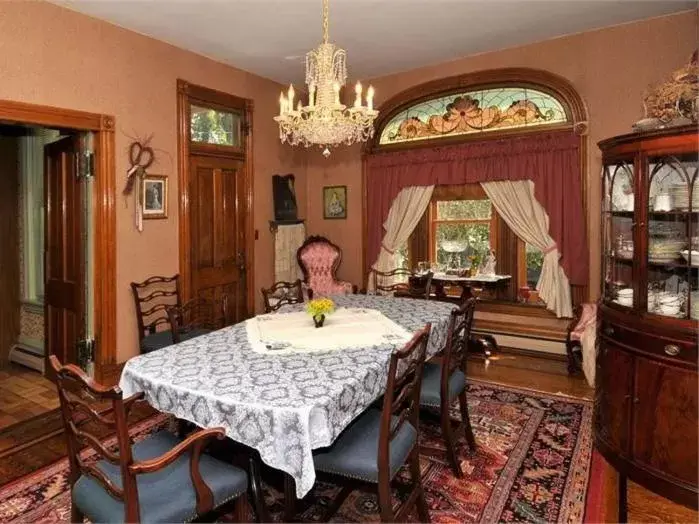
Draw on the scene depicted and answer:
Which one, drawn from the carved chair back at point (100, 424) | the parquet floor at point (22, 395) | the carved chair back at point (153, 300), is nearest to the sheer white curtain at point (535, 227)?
the carved chair back at point (153, 300)

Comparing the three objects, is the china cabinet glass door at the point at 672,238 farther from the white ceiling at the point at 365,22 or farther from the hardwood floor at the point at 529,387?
the white ceiling at the point at 365,22

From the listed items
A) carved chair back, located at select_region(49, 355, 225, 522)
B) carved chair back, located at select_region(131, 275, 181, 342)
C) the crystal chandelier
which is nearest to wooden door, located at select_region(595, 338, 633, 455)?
the crystal chandelier

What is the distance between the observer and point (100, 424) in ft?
5.29

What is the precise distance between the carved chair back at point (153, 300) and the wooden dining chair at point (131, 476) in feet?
7.71

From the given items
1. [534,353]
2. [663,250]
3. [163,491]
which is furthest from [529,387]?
[163,491]

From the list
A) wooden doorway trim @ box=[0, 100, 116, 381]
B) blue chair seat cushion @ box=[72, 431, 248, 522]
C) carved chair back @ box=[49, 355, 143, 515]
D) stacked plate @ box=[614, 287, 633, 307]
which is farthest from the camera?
wooden doorway trim @ box=[0, 100, 116, 381]

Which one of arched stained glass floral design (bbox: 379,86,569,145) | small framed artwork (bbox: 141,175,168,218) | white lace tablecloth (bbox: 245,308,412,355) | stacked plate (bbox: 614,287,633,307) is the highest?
arched stained glass floral design (bbox: 379,86,569,145)

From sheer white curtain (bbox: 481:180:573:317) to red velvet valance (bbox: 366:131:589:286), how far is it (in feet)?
0.21

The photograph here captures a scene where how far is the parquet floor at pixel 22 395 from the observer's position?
3.58m

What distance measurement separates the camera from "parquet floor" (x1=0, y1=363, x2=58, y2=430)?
3.58m

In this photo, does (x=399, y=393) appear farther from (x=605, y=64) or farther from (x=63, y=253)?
(x=605, y=64)

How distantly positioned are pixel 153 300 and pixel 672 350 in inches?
156

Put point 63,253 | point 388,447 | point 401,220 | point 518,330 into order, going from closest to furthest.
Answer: point 388,447 < point 63,253 < point 518,330 < point 401,220

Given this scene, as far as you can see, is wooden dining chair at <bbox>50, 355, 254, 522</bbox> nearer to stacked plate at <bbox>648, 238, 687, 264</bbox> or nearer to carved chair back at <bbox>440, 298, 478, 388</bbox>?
carved chair back at <bbox>440, 298, 478, 388</bbox>
